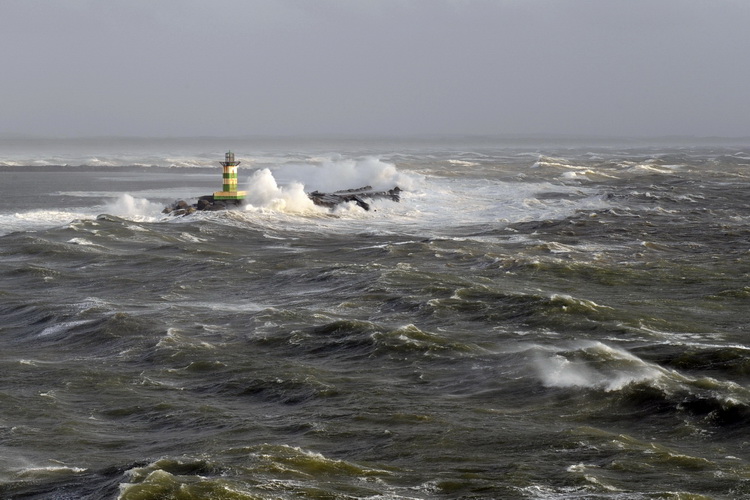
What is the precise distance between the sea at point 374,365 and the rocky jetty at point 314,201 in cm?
809

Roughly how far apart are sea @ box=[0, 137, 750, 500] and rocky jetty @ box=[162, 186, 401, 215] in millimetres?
8092

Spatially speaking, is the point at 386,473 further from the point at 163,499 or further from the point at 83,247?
the point at 83,247

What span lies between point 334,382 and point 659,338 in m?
6.93

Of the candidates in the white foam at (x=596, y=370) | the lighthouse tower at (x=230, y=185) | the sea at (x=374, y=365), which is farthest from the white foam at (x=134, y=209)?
the white foam at (x=596, y=370)

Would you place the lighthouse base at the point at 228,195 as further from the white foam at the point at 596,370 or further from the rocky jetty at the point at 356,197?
the white foam at the point at 596,370

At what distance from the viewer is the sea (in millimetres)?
13023

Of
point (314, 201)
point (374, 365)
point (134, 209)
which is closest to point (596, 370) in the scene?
point (374, 365)

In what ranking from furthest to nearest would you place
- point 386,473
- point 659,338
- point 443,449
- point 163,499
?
point 659,338, point 443,449, point 386,473, point 163,499

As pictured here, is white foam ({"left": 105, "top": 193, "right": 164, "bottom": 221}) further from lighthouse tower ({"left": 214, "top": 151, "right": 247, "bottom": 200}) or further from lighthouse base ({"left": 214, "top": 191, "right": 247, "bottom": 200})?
lighthouse tower ({"left": 214, "top": 151, "right": 247, "bottom": 200})

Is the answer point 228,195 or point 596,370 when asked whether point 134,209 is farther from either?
point 596,370

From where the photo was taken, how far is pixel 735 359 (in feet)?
59.4

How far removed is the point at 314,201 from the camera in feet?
170

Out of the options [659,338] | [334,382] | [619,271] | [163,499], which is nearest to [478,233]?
[619,271]

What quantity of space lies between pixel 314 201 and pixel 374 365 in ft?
110
